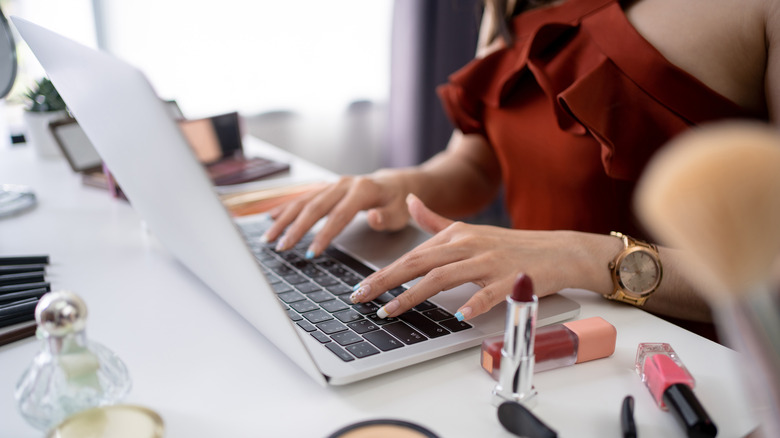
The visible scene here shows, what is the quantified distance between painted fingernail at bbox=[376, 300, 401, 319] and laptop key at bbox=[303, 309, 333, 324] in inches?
1.8

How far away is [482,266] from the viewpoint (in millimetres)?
557

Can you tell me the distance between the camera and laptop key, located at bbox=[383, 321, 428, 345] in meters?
0.49

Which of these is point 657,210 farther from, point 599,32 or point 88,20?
point 88,20

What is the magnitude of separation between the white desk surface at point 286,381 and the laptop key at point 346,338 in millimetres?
39

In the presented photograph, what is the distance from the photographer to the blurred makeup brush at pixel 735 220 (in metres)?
0.19

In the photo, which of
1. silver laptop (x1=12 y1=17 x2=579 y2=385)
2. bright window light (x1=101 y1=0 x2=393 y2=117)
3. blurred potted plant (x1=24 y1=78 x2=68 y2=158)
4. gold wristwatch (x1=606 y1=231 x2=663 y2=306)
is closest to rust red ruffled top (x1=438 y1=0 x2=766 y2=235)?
gold wristwatch (x1=606 y1=231 x2=663 y2=306)

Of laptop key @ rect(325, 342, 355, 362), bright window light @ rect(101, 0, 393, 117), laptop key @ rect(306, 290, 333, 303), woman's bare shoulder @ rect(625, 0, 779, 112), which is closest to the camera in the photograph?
laptop key @ rect(325, 342, 355, 362)

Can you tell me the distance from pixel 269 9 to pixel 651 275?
1.77 metres

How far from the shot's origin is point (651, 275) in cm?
59

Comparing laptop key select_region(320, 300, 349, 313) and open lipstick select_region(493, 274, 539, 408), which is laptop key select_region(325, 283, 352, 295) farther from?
open lipstick select_region(493, 274, 539, 408)

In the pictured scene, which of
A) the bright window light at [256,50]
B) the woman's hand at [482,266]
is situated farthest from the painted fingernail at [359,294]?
the bright window light at [256,50]

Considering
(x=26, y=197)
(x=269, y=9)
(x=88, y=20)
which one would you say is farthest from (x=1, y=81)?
(x=269, y=9)

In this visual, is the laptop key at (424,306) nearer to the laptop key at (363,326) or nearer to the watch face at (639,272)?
the laptop key at (363,326)

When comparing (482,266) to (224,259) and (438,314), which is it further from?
(224,259)
